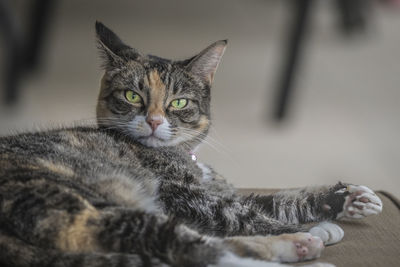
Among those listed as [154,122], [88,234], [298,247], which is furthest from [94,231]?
[154,122]

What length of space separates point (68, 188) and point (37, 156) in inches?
7.4

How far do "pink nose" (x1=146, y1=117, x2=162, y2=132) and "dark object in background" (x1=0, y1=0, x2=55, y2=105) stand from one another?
2.37 metres

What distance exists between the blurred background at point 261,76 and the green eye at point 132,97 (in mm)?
1605

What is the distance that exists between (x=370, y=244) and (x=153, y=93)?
664 mm

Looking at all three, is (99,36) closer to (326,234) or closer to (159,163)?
(159,163)

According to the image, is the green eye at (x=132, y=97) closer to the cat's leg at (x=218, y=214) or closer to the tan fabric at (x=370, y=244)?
the cat's leg at (x=218, y=214)

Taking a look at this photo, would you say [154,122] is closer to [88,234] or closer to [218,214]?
[218,214]

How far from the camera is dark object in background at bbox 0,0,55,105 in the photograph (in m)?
3.94

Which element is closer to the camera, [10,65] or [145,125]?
[145,125]

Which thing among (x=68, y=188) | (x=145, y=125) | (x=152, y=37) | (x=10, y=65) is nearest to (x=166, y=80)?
(x=145, y=125)

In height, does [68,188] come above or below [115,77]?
below

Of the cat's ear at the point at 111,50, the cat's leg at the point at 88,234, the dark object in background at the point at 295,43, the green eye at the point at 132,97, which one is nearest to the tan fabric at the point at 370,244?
the cat's leg at the point at 88,234

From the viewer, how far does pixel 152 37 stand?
5.13 metres

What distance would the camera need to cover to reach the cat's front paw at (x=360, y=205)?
1604 mm
